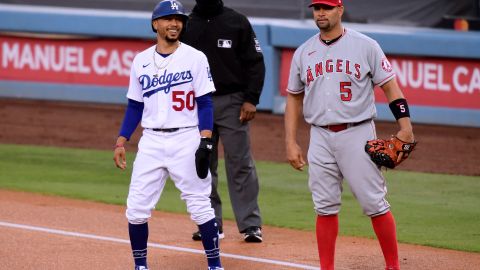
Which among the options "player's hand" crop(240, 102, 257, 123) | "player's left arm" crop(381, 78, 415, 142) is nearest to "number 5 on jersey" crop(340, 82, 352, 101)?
"player's left arm" crop(381, 78, 415, 142)

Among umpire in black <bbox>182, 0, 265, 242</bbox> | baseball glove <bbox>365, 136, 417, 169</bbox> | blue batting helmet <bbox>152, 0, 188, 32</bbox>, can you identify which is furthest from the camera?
umpire in black <bbox>182, 0, 265, 242</bbox>

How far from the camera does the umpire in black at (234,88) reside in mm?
8320

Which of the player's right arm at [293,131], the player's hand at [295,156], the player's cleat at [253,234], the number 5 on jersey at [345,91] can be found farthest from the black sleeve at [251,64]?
the number 5 on jersey at [345,91]

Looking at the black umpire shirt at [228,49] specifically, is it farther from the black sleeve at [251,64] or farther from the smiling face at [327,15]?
the smiling face at [327,15]

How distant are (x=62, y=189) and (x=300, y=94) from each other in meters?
4.76

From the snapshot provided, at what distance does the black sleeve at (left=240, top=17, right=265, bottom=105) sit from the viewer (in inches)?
330

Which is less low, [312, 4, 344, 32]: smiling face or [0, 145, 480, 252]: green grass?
[312, 4, 344, 32]: smiling face

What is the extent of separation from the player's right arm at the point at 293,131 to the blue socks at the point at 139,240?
102 cm

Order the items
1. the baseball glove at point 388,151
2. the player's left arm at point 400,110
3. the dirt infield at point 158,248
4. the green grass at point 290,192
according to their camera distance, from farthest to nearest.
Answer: the green grass at point 290,192 → the dirt infield at point 158,248 → the player's left arm at point 400,110 → the baseball glove at point 388,151

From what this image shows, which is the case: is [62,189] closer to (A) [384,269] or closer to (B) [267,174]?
(B) [267,174]

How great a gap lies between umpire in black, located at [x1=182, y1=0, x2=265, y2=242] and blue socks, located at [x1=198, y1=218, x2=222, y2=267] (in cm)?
142

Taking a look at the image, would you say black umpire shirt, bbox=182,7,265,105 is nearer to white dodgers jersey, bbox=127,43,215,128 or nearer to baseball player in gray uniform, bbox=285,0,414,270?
white dodgers jersey, bbox=127,43,215,128

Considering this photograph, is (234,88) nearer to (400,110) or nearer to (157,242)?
(157,242)

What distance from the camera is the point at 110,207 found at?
10148 mm
